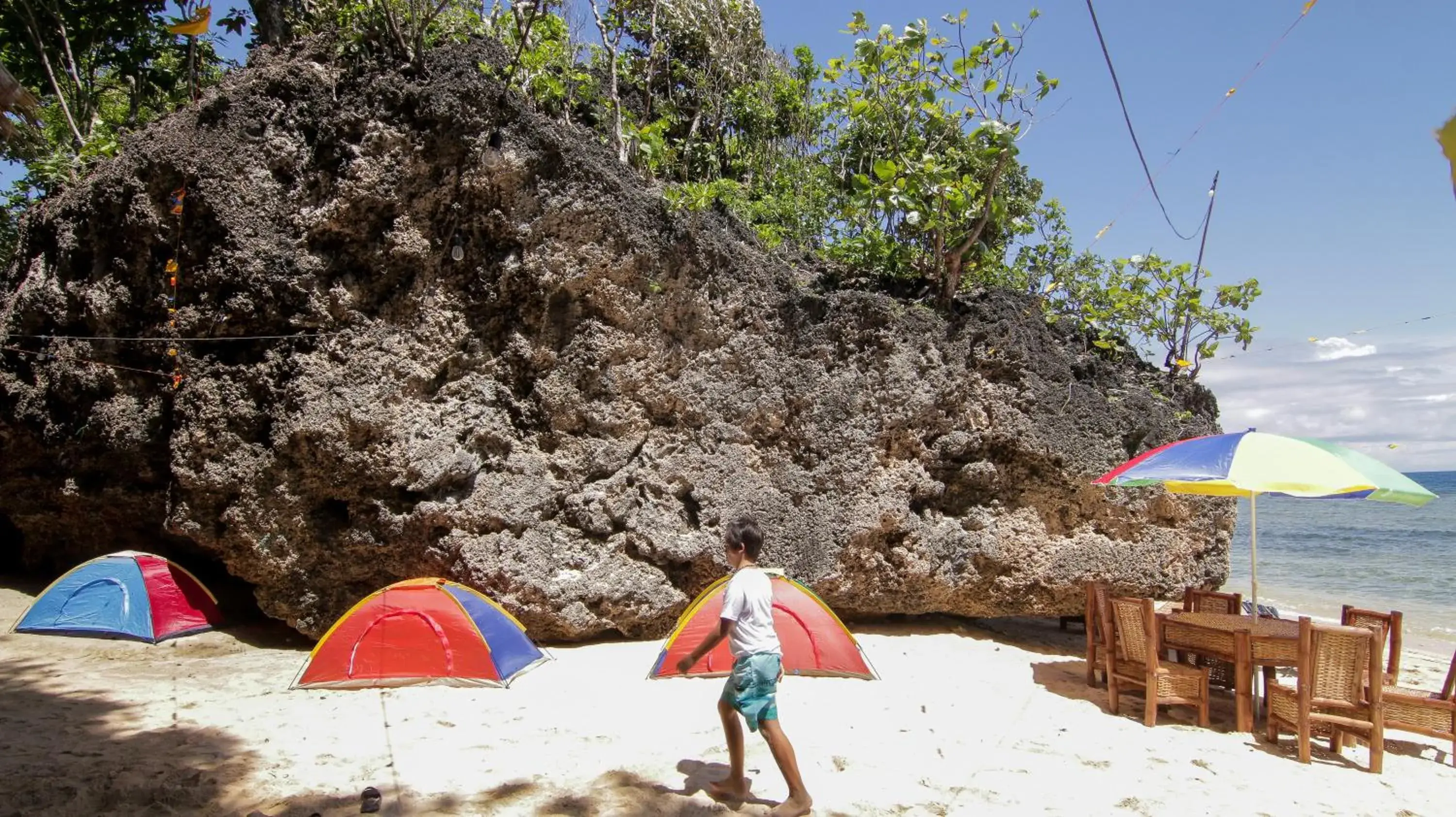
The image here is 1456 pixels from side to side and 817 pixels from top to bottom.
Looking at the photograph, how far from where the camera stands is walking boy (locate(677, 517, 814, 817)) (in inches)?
149

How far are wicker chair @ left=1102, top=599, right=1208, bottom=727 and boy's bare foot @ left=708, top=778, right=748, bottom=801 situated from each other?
3.12 m

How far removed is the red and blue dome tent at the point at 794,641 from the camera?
6.43 metres

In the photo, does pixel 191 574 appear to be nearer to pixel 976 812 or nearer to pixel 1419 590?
pixel 976 812

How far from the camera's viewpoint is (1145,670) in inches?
223

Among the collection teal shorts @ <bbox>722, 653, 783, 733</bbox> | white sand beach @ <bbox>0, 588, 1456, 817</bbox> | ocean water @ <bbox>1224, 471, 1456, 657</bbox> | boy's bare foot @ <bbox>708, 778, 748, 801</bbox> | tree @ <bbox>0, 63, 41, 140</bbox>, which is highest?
tree @ <bbox>0, 63, 41, 140</bbox>

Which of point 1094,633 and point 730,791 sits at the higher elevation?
point 1094,633

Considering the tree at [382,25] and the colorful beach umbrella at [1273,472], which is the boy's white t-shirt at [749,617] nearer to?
the colorful beach umbrella at [1273,472]

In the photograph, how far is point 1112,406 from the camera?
844cm

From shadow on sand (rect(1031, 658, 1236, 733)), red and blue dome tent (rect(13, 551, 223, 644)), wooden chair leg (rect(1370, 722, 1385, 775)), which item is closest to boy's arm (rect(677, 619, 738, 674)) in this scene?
shadow on sand (rect(1031, 658, 1236, 733))

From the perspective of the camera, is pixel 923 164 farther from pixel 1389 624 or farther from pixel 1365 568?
pixel 1365 568

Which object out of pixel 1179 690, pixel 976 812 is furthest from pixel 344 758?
pixel 1179 690

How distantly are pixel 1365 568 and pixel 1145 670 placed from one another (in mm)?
20131

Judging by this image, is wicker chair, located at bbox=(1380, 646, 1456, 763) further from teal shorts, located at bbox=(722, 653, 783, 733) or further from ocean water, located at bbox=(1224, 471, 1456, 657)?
teal shorts, located at bbox=(722, 653, 783, 733)

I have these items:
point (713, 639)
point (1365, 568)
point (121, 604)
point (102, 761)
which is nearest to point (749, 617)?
point (713, 639)
